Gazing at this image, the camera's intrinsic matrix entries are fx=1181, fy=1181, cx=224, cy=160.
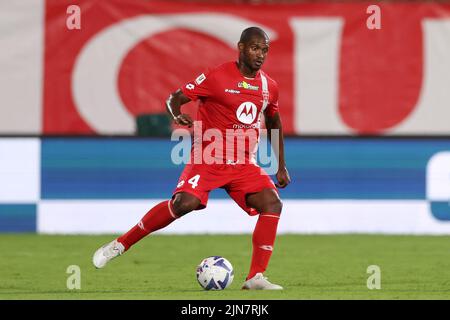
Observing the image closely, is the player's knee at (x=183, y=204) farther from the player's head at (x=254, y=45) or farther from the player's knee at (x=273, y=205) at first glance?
the player's head at (x=254, y=45)

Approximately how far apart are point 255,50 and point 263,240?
139cm

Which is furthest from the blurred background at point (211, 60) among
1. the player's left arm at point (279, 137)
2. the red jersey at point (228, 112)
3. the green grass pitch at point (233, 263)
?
the red jersey at point (228, 112)

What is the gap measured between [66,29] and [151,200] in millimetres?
3131

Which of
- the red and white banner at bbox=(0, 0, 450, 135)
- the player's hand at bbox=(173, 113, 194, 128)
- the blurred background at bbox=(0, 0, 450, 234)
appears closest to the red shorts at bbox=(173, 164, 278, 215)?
the player's hand at bbox=(173, 113, 194, 128)

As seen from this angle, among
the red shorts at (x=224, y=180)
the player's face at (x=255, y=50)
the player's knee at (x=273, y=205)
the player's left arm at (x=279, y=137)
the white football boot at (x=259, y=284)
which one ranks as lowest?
the white football boot at (x=259, y=284)

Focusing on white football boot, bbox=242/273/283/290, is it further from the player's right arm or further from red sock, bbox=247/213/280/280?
the player's right arm

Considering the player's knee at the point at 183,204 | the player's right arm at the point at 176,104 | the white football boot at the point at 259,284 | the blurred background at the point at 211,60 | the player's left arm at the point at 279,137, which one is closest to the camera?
the white football boot at the point at 259,284

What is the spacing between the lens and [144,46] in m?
15.5

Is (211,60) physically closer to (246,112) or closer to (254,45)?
(246,112)

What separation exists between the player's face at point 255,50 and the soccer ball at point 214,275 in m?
1.48

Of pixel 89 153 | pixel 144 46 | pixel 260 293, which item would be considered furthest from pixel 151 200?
pixel 260 293

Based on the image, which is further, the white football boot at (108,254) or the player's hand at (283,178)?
the player's hand at (283,178)

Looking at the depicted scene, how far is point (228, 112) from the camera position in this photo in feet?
29.2

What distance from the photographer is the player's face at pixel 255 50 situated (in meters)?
8.60
